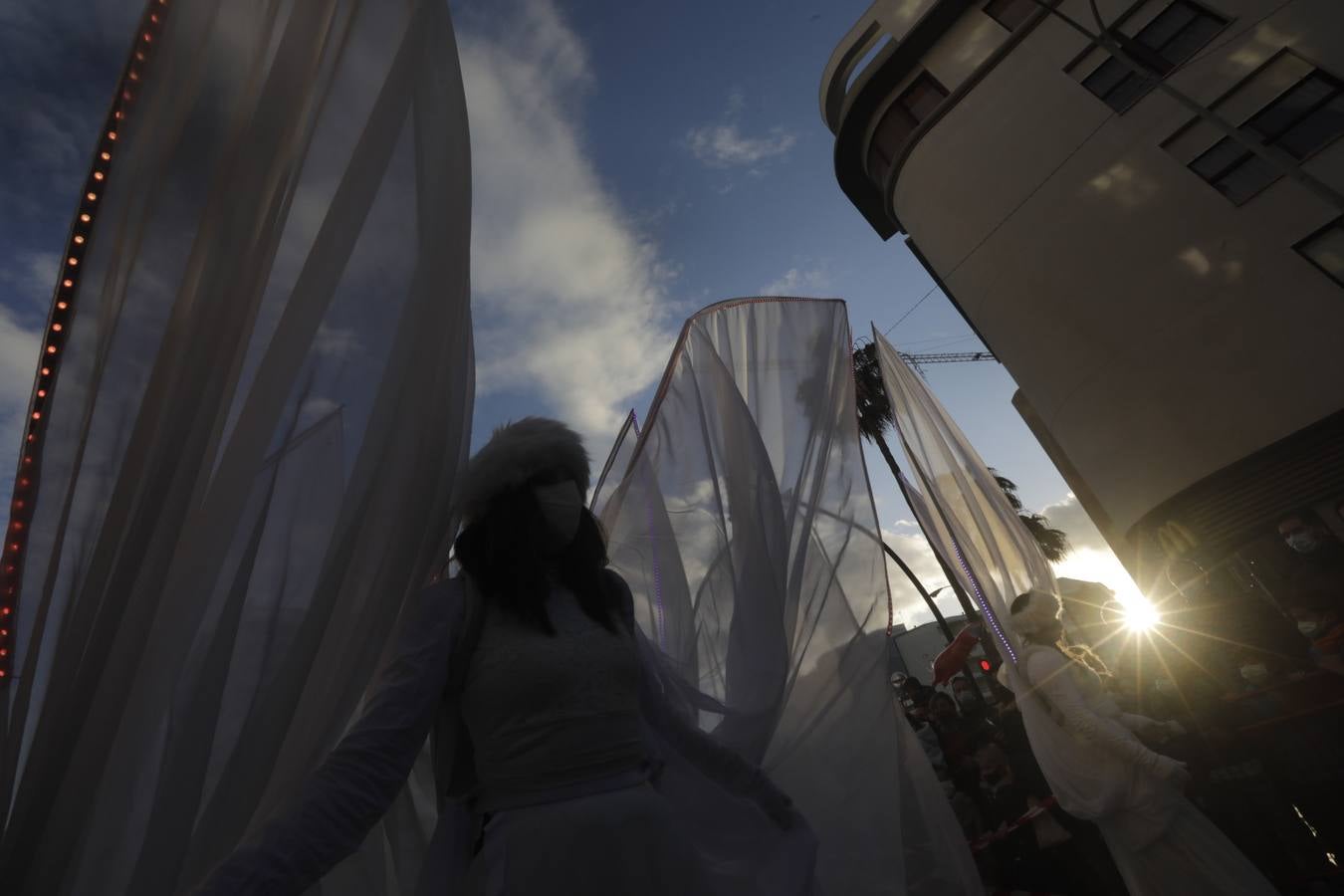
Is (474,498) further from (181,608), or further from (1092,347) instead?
(1092,347)

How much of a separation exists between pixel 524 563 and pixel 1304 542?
10.3 metres

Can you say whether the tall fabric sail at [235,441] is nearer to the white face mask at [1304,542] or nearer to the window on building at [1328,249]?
the white face mask at [1304,542]

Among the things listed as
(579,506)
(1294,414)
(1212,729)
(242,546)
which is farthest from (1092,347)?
(242,546)

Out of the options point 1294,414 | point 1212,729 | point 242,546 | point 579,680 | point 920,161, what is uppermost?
point 920,161

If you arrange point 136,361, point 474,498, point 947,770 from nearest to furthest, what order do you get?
1. point 136,361
2. point 474,498
3. point 947,770

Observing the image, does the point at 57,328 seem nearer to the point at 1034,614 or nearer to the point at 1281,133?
the point at 1034,614

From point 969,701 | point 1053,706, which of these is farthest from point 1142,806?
point 969,701

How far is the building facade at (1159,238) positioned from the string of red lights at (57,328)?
9541 millimetres

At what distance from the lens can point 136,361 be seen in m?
1.26

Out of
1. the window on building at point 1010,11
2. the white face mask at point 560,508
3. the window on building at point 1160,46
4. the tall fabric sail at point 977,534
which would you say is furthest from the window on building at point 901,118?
the white face mask at point 560,508

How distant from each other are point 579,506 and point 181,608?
0.90 meters

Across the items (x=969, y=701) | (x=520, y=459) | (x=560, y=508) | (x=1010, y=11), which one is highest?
(x=1010, y=11)

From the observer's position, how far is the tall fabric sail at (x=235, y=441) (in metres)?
1.08

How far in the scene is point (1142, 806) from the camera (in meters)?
3.38
